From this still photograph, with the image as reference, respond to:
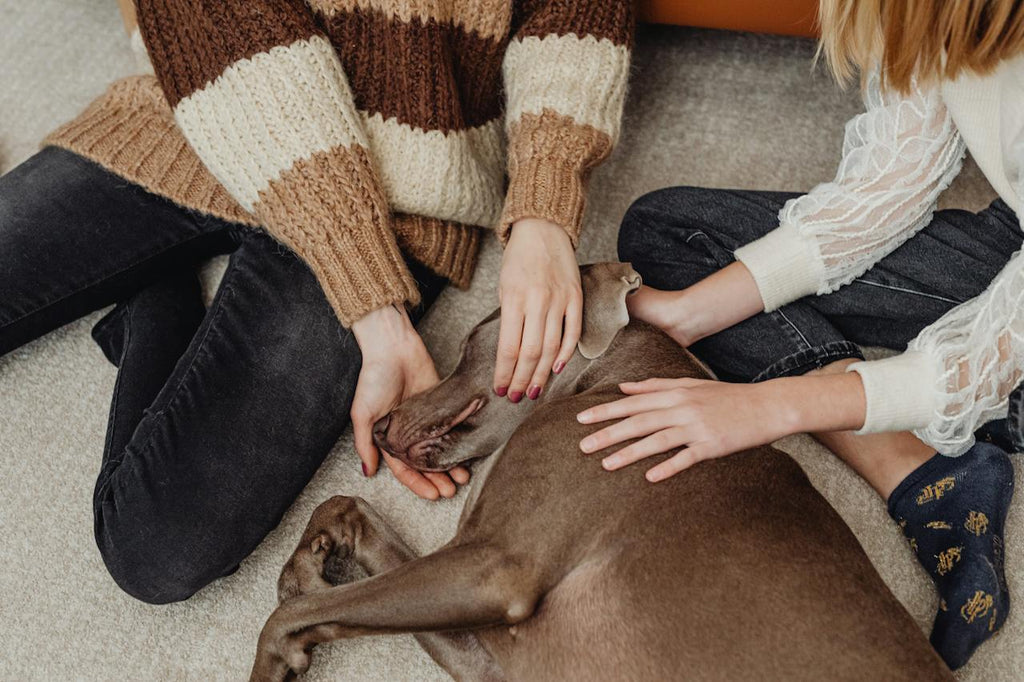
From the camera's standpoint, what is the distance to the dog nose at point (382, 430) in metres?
1.36

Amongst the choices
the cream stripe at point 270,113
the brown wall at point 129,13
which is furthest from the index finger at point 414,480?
the brown wall at point 129,13

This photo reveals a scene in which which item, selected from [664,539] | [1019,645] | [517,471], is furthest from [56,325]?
[1019,645]

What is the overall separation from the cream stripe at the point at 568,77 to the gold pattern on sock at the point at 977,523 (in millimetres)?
828

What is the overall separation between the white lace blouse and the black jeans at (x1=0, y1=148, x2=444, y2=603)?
659mm

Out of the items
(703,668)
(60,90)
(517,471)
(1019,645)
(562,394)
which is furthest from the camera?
(60,90)

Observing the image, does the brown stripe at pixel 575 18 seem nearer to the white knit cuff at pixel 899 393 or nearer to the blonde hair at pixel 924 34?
the blonde hair at pixel 924 34

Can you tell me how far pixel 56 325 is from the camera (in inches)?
61.8

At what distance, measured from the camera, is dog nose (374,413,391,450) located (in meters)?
1.36

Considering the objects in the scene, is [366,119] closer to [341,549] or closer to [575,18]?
[575,18]

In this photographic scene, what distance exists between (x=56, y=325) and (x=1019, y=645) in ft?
5.46

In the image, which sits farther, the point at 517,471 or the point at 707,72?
the point at 707,72

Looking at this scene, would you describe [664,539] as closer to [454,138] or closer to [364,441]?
[364,441]

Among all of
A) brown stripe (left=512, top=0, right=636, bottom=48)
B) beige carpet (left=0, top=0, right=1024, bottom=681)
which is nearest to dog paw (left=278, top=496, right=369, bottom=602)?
beige carpet (left=0, top=0, right=1024, bottom=681)

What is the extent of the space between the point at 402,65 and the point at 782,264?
2.27 ft
